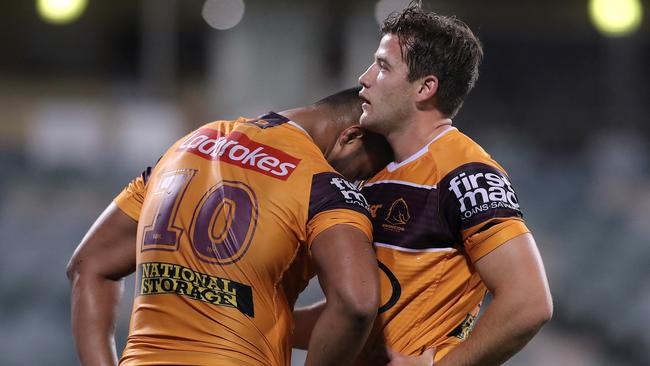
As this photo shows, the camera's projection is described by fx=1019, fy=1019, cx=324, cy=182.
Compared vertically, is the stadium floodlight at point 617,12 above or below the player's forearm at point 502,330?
below

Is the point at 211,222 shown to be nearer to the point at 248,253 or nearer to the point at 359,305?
the point at 248,253

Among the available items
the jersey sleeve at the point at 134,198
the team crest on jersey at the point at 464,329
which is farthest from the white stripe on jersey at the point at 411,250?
the jersey sleeve at the point at 134,198

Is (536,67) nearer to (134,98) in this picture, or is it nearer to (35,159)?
(134,98)

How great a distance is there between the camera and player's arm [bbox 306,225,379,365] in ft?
8.96

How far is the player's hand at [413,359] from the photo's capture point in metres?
3.07

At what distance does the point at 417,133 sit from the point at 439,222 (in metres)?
0.36

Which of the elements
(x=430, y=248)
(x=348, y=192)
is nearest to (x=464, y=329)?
(x=430, y=248)

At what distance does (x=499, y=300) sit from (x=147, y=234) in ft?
3.43

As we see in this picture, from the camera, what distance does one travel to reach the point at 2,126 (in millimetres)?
13406

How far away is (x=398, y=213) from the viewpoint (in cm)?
318

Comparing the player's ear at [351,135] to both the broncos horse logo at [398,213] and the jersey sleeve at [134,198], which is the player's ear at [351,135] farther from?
the jersey sleeve at [134,198]

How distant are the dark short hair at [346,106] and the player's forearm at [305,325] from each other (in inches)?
28.0

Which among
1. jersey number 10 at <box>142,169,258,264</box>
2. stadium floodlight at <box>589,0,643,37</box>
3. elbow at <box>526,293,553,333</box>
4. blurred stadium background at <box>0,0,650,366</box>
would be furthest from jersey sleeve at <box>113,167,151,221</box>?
stadium floodlight at <box>589,0,643,37</box>

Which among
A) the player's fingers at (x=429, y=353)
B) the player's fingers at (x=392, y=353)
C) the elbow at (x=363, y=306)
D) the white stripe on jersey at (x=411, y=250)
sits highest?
the elbow at (x=363, y=306)
